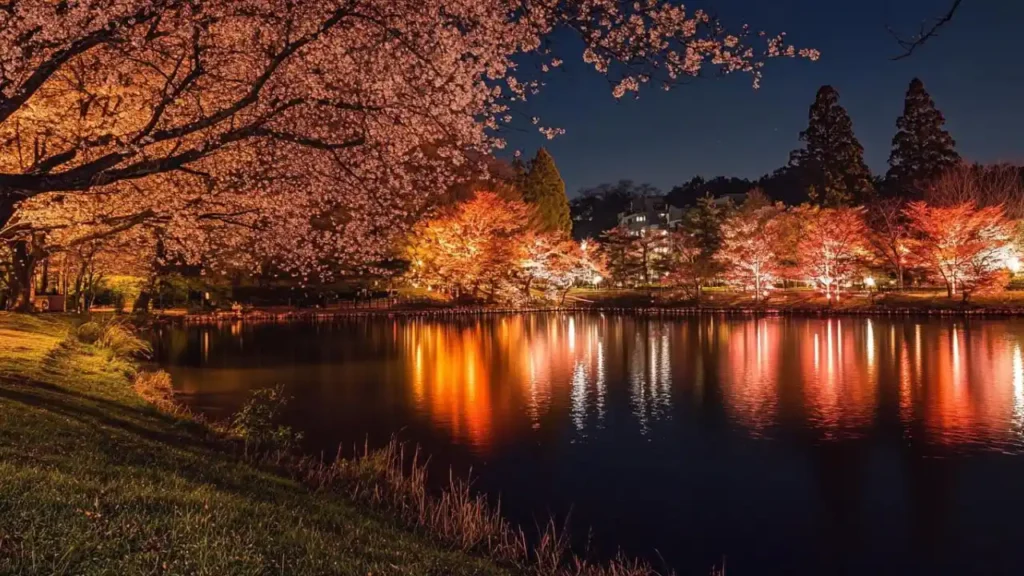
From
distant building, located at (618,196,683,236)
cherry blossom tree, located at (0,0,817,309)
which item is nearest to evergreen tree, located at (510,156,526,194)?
distant building, located at (618,196,683,236)

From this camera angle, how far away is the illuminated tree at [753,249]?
51.7m

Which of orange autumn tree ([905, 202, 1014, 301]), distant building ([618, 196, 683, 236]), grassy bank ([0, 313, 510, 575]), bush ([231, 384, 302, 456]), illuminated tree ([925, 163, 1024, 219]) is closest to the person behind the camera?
grassy bank ([0, 313, 510, 575])

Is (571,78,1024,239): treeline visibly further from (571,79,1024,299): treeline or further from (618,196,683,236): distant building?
(618,196,683,236): distant building

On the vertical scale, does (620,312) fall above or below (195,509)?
above

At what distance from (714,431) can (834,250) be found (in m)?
38.6

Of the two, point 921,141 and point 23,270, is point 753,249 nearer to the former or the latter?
point 921,141

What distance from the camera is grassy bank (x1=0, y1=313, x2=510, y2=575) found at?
4328 mm

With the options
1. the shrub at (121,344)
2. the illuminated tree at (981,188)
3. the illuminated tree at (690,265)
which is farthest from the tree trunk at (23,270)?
the illuminated tree at (981,188)

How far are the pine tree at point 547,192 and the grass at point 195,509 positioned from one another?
52881 millimetres

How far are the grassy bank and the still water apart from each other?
3937mm

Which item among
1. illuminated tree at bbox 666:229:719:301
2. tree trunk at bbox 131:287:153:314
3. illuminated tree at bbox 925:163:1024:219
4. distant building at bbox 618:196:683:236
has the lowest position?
tree trunk at bbox 131:287:153:314

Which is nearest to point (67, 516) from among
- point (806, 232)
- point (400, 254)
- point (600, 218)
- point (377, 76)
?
point (377, 76)

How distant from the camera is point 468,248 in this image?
5084cm

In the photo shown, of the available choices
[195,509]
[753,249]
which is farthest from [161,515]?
[753,249]
